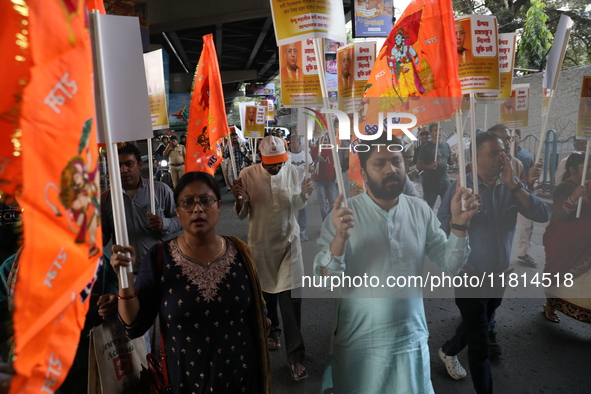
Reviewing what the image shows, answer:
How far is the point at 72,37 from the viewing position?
1095 mm

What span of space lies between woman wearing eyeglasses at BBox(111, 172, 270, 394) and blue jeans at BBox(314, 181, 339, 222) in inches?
20.9

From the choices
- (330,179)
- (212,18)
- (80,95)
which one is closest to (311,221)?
(330,179)

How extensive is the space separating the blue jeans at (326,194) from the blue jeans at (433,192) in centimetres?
46

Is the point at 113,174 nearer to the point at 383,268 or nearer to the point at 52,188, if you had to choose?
the point at 52,188

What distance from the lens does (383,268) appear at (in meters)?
2.27

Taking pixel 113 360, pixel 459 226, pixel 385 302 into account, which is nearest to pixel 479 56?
pixel 459 226

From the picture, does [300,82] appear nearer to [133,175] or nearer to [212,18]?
[133,175]

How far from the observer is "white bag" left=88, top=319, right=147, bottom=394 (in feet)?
5.85

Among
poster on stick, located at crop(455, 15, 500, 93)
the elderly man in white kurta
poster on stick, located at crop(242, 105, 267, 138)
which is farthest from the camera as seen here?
poster on stick, located at crop(242, 105, 267, 138)

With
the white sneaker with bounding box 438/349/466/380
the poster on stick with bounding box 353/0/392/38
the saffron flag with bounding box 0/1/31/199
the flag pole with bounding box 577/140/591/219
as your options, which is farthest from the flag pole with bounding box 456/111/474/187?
the poster on stick with bounding box 353/0/392/38

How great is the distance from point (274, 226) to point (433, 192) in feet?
4.96

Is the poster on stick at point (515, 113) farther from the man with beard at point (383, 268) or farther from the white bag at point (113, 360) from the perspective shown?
the white bag at point (113, 360)

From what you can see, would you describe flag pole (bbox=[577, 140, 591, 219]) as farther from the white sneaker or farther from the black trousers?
the black trousers

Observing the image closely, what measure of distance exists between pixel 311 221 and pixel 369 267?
1.42ft
